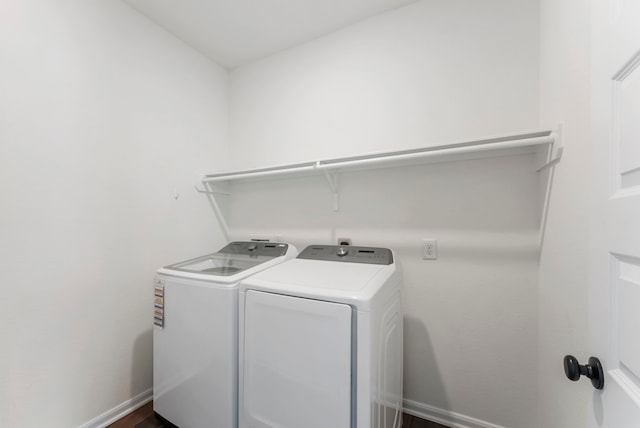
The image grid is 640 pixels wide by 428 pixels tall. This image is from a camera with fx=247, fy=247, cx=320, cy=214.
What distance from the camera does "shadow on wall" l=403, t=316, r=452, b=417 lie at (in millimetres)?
1521

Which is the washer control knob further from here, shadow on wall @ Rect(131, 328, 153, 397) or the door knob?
shadow on wall @ Rect(131, 328, 153, 397)

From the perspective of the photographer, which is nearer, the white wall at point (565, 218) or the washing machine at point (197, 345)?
the white wall at point (565, 218)

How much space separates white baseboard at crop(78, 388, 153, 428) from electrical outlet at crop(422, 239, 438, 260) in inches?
82.4

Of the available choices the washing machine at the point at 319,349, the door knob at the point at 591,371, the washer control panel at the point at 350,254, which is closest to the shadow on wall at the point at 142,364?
the washing machine at the point at 319,349

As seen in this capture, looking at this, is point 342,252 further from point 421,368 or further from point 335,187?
point 421,368

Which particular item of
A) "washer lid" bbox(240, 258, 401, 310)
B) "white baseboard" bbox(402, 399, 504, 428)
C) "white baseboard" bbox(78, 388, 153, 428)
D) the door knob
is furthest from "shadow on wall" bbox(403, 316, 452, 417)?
"white baseboard" bbox(78, 388, 153, 428)

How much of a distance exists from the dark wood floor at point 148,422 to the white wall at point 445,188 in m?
0.06

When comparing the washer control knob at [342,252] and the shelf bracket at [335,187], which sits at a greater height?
the shelf bracket at [335,187]

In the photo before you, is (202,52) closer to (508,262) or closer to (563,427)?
(508,262)

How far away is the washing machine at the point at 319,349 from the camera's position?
0.91 metres

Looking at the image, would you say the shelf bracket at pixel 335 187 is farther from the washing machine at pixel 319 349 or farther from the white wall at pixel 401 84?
the washing machine at pixel 319 349

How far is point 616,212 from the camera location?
555mm

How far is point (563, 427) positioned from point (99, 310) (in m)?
2.34

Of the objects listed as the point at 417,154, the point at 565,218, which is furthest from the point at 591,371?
the point at 417,154
